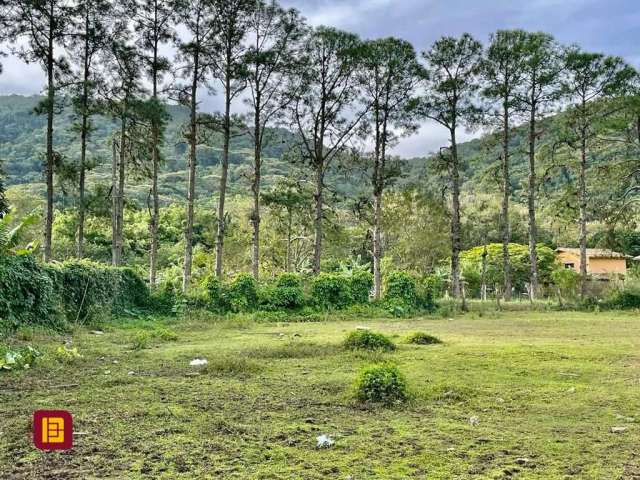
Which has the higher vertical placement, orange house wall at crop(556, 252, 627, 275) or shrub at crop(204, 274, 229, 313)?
orange house wall at crop(556, 252, 627, 275)

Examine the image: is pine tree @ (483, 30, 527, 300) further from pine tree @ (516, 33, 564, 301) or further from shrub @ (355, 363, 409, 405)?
shrub @ (355, 363, 409, 405)

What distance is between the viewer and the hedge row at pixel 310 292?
1983 cm

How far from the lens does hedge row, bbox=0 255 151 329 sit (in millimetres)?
11789

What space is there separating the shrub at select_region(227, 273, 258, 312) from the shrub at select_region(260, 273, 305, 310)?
1.28ft

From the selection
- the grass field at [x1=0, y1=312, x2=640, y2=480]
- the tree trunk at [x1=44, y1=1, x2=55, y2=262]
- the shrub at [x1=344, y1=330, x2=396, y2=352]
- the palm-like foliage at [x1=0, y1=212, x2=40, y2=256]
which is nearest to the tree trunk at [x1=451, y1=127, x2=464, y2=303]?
the tree trunk at [x1=44, y1=1, x2=55, y2=262]

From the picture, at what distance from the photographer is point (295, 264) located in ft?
136

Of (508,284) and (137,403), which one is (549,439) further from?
(508,284)

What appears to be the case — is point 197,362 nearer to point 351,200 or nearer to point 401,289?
point 401,289

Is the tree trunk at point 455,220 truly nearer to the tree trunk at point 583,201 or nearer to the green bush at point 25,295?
the tree trunk at point 583,201

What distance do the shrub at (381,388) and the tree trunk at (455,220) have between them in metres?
21.8

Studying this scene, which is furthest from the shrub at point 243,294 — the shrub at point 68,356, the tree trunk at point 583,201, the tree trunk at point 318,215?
the tree trunk at point 583,201

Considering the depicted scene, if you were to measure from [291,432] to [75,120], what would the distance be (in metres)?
21.1

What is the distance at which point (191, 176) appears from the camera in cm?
2212

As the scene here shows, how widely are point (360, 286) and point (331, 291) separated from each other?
1.68 meters
